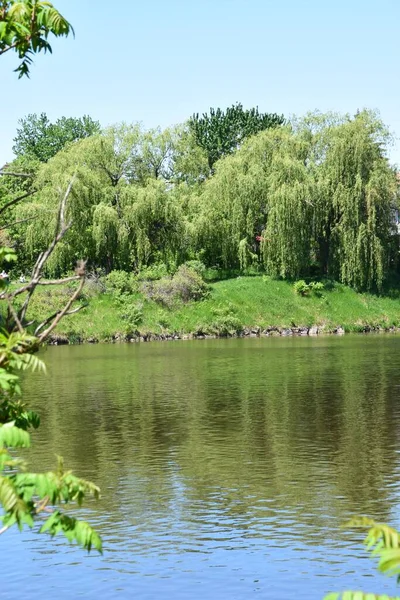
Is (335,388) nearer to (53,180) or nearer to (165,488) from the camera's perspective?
(165,488)

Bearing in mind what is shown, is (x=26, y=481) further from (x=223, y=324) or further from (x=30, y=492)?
(x=223, y=324)

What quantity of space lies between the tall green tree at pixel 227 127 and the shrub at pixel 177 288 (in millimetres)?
28243

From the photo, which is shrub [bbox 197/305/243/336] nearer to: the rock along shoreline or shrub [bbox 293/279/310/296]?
the rock along shoreline

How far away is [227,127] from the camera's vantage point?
86.1 metres

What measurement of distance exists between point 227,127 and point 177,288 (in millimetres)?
33190

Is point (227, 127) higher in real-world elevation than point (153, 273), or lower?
higher

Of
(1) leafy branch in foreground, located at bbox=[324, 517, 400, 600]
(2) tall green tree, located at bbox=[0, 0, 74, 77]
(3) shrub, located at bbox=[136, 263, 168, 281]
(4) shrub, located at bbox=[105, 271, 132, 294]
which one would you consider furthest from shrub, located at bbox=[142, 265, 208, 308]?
(1) leafy branch in foreground, located at bbox=[324, 517, 400, 600]

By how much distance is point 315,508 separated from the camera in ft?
49.7

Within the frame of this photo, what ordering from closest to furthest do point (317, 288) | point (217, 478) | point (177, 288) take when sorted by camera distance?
point (217, 478)
point (177, 288)
point (317, 288)

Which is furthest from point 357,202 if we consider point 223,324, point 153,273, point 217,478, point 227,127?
point 217,478

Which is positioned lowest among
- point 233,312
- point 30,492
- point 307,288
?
point 30,492

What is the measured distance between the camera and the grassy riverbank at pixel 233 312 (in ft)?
176

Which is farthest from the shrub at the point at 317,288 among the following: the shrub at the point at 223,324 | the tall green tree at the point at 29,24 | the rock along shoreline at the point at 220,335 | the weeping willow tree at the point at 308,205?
the tall green tree at the point at 29,24

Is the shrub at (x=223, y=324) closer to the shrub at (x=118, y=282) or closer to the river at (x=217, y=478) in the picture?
the shrub at (x=118, y=282)
